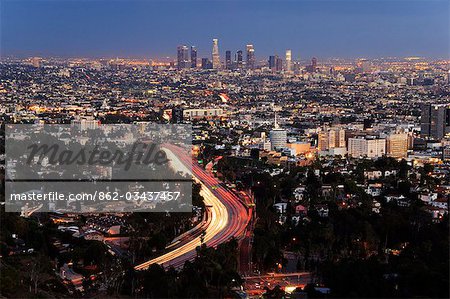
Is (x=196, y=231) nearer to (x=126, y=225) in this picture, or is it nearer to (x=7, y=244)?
(x=126, y=225)

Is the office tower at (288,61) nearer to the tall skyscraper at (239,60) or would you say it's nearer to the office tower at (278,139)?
the tall skyscraper at (239,60)

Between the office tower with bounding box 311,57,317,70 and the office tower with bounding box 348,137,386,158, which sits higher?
the office tower with bounding box 311,57,317,70

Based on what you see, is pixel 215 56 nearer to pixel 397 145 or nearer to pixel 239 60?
pixel 239 60

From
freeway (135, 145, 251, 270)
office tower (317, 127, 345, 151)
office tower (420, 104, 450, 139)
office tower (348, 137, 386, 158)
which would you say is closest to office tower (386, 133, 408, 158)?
office tower (348, 137, 386, 158)

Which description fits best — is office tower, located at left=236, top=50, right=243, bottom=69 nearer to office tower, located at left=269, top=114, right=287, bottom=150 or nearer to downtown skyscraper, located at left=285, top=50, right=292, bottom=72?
downtown skyscraper, located at left=285, top=50, right=292, bottom=72

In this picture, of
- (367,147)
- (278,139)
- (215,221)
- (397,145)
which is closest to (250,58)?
(278,139)

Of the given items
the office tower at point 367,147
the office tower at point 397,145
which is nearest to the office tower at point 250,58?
the office tower at point 397,145
